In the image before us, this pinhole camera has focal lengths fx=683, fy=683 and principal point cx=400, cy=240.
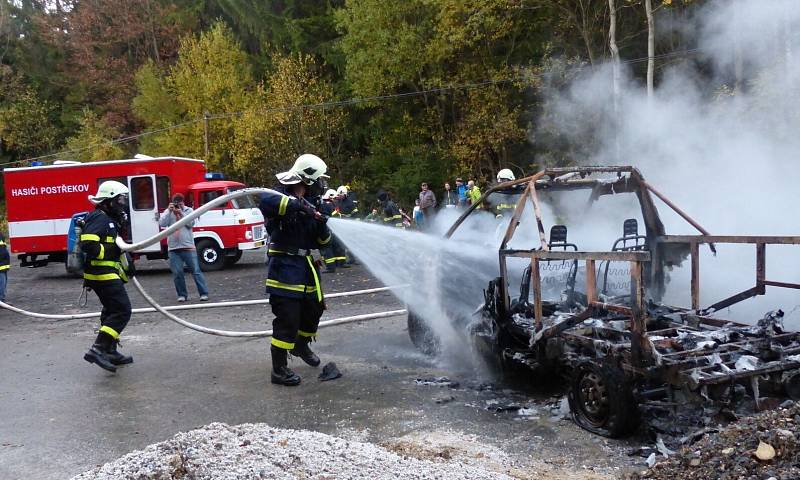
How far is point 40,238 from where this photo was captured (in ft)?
56.3

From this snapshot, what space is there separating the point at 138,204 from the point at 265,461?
46.9 ft

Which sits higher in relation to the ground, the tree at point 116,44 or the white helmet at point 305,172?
the tree at point 116,44

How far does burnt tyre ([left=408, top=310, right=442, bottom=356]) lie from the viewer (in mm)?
6703

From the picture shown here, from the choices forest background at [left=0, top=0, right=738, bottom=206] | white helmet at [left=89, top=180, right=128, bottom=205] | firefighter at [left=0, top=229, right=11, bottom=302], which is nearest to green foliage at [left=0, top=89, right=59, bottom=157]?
forest background at [left=0, top=0, right=738, bottom=206]

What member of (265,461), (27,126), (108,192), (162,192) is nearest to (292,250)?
(108,192)

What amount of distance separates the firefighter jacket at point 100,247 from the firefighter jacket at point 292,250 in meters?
1.77

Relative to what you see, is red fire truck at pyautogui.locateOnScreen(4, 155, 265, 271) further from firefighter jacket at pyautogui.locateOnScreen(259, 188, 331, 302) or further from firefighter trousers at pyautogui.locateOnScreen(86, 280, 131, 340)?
firefighter jacket at pyautogui.locateOnScreen(259, 188, 331, 302)

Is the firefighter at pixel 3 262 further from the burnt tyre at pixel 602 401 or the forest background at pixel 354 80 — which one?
the forest background at pixel 354 80

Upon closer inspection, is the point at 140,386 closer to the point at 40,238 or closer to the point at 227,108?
the point at 40,238

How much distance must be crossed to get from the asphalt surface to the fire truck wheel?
665cm

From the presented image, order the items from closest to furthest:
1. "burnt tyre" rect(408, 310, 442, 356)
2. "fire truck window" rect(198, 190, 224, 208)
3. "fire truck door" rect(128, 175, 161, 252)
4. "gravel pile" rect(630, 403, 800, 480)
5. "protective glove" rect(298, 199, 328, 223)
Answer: "gravel pile" rect(630, 403, 800, 480)
"protective glove" rect(298, 199, 328, 223)
"burnt tyre" rect(408, 310, 442, 356)
"fire truck window" rect(198, 190, 224, 208)
"fire truck door" rect(128, 175, 161, 252)

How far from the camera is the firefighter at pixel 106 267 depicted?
6566 millimetres

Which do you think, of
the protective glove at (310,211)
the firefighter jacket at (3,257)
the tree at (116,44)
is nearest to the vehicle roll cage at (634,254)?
the protective glove at (310,211)

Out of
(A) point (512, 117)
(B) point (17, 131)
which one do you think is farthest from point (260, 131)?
(B) point (17, 131)
